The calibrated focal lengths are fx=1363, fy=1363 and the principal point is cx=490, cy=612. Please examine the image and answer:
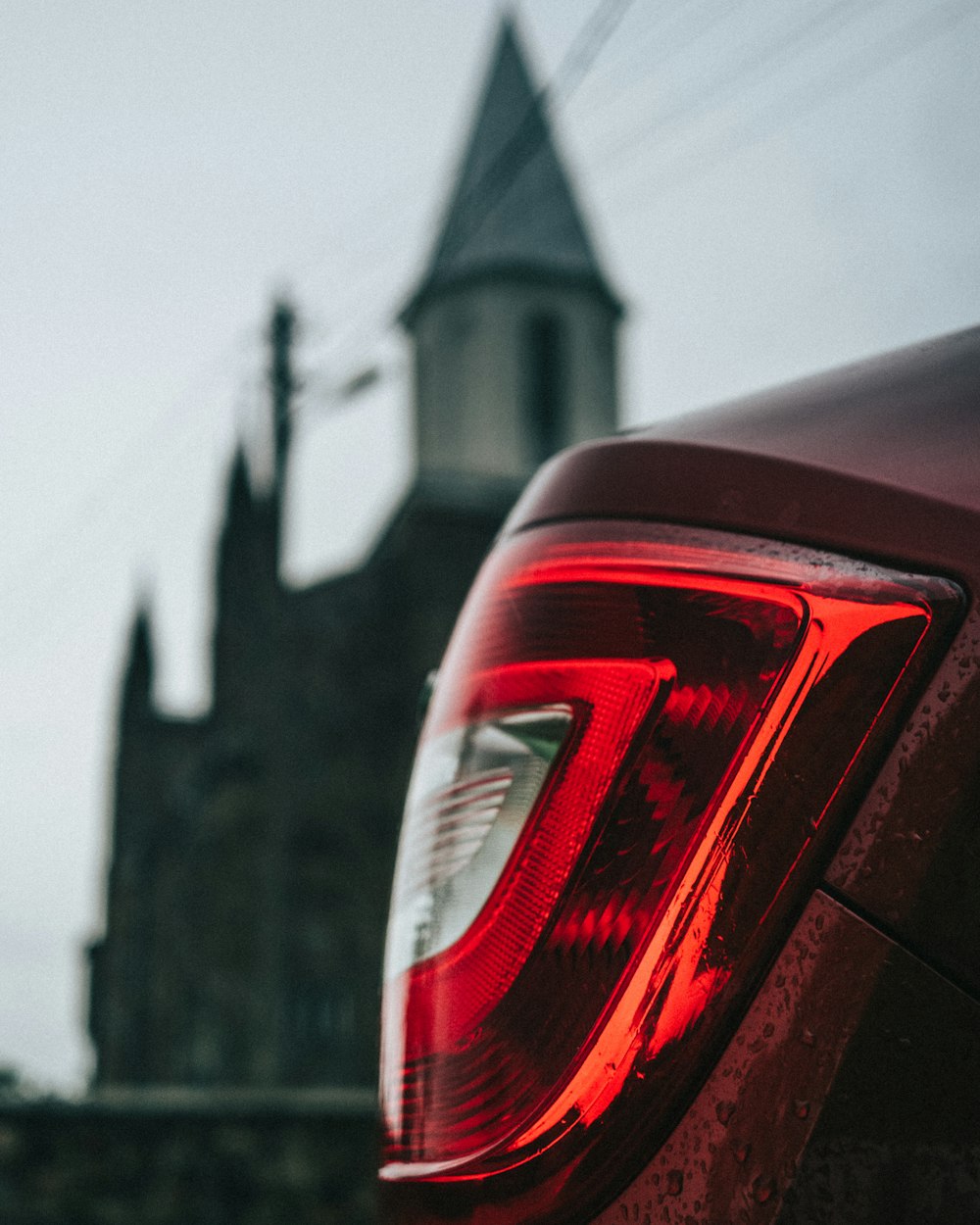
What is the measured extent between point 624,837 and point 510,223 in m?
31.5

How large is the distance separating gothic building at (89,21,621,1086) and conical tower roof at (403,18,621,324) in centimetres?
5

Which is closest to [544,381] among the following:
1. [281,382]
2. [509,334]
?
[509,334]

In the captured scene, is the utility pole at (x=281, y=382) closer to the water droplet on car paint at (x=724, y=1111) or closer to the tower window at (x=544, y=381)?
the tower window at (x=544, y=381)

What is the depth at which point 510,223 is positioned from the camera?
31172 millimetres

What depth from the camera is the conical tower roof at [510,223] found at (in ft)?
99.8

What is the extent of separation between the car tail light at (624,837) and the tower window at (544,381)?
28350 mm

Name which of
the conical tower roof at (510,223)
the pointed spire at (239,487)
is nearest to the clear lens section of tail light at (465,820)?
the pointed spire at (239,487)

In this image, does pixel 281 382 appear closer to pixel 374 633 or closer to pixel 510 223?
pixel 374 633

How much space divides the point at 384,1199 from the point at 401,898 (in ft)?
0.78

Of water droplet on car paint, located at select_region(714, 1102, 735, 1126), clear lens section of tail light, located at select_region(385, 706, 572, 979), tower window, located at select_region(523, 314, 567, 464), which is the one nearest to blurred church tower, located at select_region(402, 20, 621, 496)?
tower window, located at select_region(523, 314, 567, 464)

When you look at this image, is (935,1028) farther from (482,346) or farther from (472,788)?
(482,346)

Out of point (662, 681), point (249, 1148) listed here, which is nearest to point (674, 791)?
point (662, 681)

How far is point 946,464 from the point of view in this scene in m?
0.99

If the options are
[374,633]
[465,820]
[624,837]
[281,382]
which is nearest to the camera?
[624,837]
